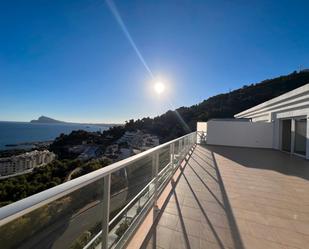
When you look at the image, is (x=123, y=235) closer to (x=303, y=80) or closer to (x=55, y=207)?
(x=55, y=207)

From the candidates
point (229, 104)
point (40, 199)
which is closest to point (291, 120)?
point (40, 199)

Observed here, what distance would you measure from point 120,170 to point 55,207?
815mm

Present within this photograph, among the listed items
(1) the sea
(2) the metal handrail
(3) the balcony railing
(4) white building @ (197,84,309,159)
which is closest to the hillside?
(4) white building @ (197,84,309,159)

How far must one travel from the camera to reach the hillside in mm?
27031

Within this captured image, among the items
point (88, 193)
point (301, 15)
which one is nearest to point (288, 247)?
point (88, 193)

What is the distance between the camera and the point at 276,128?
11.3 meters

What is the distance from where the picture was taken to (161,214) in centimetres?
275

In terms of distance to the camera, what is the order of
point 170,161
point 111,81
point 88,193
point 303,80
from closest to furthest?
point 88,193, point 170,161, point 111,81, point 303,80

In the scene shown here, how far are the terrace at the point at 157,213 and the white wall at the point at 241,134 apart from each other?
8132 millimetres

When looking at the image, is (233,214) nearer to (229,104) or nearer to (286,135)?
(286,135)

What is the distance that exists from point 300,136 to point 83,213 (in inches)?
426

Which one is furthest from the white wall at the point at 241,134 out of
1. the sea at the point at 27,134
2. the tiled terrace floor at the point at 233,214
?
the sea at the point at 27,134

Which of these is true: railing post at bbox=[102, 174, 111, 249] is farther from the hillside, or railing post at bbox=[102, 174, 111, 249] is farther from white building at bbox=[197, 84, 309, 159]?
the hillside

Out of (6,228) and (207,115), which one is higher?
(207,115)
